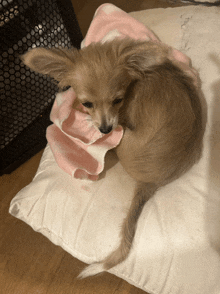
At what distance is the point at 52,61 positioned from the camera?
1.18 m

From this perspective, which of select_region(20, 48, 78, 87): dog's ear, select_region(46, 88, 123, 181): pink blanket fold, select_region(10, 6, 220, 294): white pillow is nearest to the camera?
select_region(20, 48, 78, 87): dog's ear

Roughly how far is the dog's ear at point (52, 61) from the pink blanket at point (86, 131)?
1.09 feet

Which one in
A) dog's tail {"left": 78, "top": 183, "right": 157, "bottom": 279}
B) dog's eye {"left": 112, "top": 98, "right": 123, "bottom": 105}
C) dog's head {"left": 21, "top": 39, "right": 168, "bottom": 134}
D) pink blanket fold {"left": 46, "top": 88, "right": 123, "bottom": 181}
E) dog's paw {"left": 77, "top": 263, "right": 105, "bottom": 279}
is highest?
dog's head {"left": 21, "top": 39, "right": 168, "bottom": 134}

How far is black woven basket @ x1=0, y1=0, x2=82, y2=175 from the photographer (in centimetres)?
155

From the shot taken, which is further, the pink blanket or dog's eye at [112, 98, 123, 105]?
the pink blanket

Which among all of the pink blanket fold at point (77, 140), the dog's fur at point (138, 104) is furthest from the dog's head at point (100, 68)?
the pink blanket fold at point (77, 140)

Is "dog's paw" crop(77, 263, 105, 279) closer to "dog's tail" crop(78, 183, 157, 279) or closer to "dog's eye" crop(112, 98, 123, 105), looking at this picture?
"dog's tail" crop(78, 183, 157, 279)

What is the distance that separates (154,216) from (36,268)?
3.31 feet

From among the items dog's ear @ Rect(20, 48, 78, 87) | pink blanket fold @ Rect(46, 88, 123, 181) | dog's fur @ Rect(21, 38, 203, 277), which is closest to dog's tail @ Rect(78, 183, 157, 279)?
dog's fur @ Rect(21, 38, 203, 277)

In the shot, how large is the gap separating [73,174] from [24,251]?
80 cm

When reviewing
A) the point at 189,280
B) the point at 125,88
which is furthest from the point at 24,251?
the point at 125,88

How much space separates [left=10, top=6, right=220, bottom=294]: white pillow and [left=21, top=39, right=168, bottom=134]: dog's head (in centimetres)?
46

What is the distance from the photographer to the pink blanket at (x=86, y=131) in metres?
1.48

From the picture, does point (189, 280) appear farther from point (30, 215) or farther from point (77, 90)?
point (77, 90)
